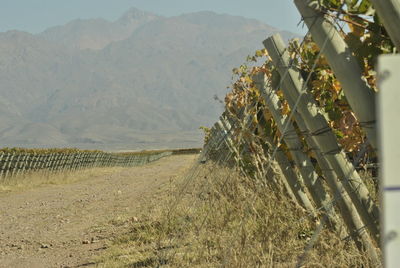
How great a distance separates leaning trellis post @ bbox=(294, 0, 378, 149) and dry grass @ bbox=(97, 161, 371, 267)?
0.69 meters

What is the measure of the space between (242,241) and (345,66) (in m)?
1.53

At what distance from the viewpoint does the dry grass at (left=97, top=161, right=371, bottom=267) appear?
4.02m

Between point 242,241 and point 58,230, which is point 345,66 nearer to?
point 242,241

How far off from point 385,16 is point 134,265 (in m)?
4.08

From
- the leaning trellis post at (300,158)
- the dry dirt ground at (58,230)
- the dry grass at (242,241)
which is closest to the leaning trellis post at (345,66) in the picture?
the dry grass at (242,241)

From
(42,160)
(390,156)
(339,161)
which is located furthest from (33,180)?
(390,156)

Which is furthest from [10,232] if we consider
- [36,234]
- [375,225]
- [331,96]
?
[375,225]

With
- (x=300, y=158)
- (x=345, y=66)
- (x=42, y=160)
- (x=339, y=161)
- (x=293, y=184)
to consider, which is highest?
(x=345, y=66)

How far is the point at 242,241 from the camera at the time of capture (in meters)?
4.11

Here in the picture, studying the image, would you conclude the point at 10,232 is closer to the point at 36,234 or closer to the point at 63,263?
the point at 36,234

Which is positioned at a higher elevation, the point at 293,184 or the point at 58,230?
the point at 293,184

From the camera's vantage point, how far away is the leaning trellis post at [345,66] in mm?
2852

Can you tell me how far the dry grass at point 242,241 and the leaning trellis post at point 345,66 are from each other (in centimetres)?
69

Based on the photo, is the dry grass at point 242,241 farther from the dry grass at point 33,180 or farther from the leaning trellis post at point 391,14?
the dry grass at point 33,180
